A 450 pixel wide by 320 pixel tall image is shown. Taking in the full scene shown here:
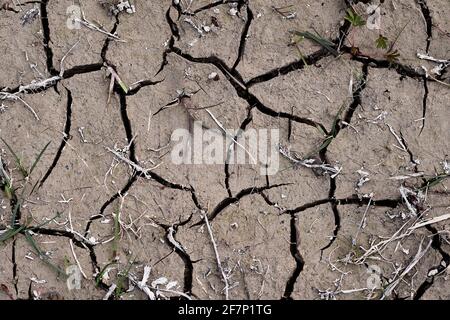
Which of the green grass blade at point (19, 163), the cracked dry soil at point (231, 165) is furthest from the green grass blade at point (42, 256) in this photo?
the green grass blade at point (19, 163)

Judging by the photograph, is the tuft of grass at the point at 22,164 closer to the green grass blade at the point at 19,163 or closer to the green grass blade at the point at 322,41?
the green grass blade at the point at 19,163

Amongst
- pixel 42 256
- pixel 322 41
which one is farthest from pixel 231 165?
pixel 42 256

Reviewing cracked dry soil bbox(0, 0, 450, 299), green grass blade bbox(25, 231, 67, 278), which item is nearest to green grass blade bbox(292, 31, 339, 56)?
cracked dry soil bbox(0, 0, 450, 299)

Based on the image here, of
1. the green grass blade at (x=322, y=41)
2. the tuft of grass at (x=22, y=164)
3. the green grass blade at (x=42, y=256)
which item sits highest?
the green grass blade at (x=322, y=41)

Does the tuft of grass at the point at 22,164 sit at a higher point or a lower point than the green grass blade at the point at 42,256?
higher

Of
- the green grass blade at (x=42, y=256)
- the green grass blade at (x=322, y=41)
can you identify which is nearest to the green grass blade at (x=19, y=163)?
the green grass blade at (x=42, y=256)

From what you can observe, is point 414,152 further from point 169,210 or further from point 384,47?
point 169,210

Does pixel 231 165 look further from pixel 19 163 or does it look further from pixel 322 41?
pixel 19 163
